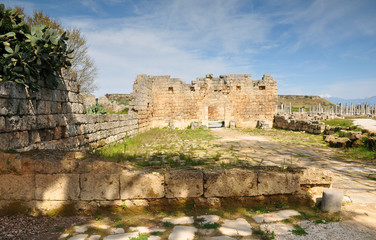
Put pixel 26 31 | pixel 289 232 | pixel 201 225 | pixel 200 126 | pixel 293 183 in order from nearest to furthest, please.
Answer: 1. pixel 289 232
2. pixel 201 225
3. pixel 293 183
4. pixel 26 31
5. pixel 200 126

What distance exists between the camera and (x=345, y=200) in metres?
3.69

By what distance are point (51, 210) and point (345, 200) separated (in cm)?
482

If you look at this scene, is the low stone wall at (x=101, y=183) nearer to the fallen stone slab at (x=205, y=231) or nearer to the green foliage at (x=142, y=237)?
the fallen stone slab at (x=205, y=231)

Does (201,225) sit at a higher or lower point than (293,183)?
lower

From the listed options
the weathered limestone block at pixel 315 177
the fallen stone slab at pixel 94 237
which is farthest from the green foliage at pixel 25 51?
the weathered limestone block at pixel 315 177

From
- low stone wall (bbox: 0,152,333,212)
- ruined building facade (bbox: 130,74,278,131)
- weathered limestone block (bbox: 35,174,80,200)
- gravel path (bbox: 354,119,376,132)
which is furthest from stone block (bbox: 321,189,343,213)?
ruined building facade (bbox: 130,74,278,131)

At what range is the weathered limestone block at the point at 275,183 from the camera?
3.69 m

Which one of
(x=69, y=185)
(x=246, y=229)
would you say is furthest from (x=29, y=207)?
(x=246, y=229)

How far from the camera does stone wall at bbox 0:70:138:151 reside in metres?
4.34

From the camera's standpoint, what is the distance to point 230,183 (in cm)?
365

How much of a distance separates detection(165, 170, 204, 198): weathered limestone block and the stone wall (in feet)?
10.6

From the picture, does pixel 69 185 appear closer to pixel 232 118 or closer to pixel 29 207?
pixel 29 207

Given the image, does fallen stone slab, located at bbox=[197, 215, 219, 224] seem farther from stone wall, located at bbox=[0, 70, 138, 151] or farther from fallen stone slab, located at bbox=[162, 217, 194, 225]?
stone wall, located at bbox=[0, 70, 138, 151]

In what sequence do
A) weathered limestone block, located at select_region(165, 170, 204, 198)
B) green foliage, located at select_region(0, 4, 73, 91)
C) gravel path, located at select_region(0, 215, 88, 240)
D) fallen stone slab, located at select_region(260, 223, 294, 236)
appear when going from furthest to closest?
green foliage, located at select_region(0, 4, 73, 91) → weathered limestone block, located at select_region(165, 170, 204, 198) → gravel path, located at select_region(0, 215, 88, 240) → fallen stone slab, located at select_region(260, 223, 294, 236)
